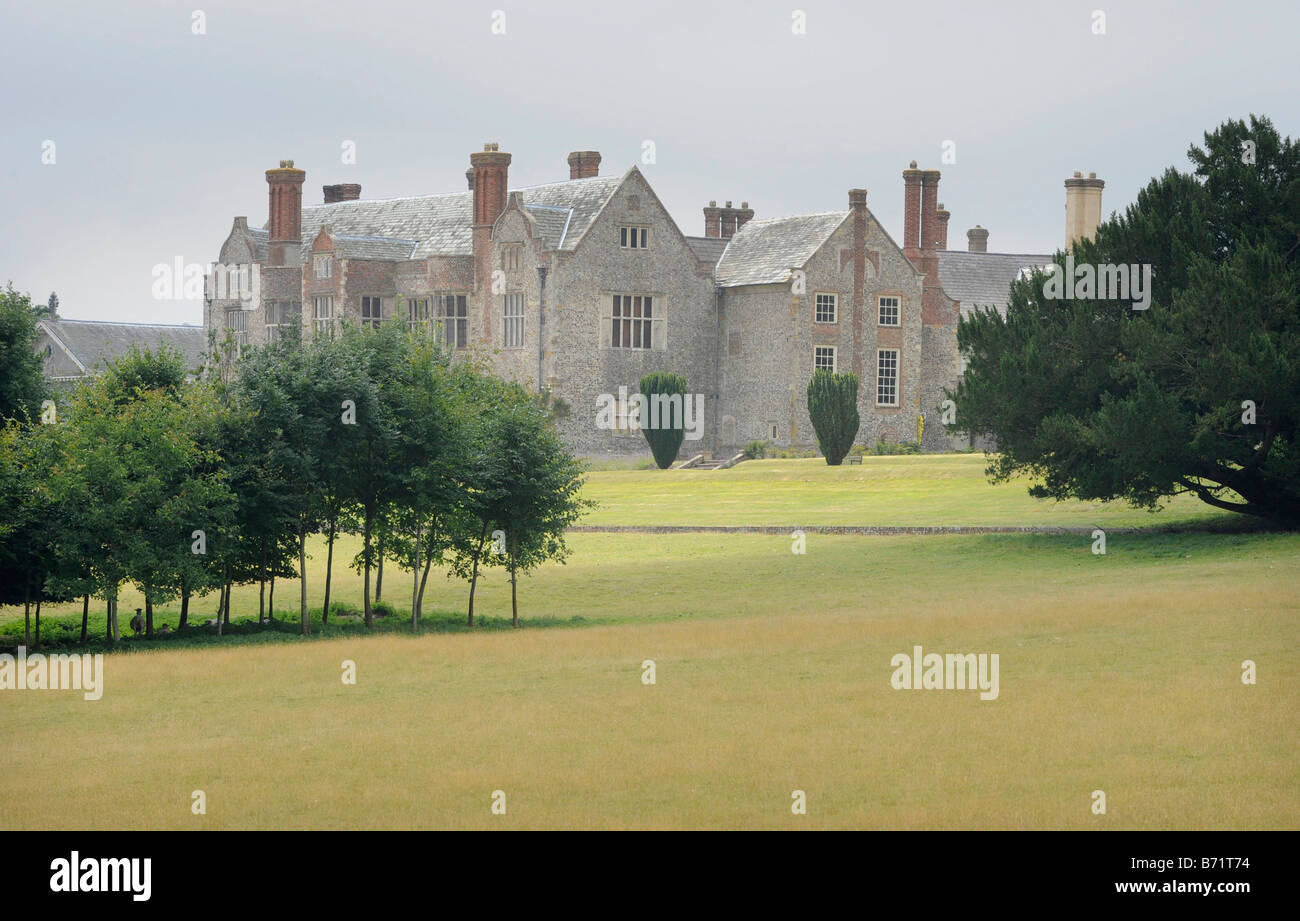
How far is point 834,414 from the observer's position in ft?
229

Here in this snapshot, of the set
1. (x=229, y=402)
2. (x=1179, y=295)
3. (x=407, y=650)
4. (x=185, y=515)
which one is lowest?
(x=407, y=650)

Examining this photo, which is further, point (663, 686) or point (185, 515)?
point (185, 515)

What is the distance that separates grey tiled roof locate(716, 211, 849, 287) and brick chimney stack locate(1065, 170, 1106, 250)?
10356 mm

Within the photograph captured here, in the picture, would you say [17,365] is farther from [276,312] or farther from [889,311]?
[889,311]

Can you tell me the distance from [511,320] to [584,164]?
11602mm

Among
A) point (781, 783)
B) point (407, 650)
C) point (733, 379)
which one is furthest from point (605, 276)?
point (781, 783)

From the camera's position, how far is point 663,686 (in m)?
24.3

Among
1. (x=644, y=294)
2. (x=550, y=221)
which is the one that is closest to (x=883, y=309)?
(x=644, y=294)

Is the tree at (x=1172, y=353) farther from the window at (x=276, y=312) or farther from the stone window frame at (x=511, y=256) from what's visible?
the window at (x=276, y=312)

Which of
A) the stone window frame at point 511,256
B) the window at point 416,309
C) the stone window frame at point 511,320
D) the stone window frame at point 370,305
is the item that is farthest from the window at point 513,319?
the stone window frame at point 370,305

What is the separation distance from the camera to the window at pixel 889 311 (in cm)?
8075

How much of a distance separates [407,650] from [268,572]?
927 cm

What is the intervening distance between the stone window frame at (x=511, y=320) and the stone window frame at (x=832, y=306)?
1388cm
